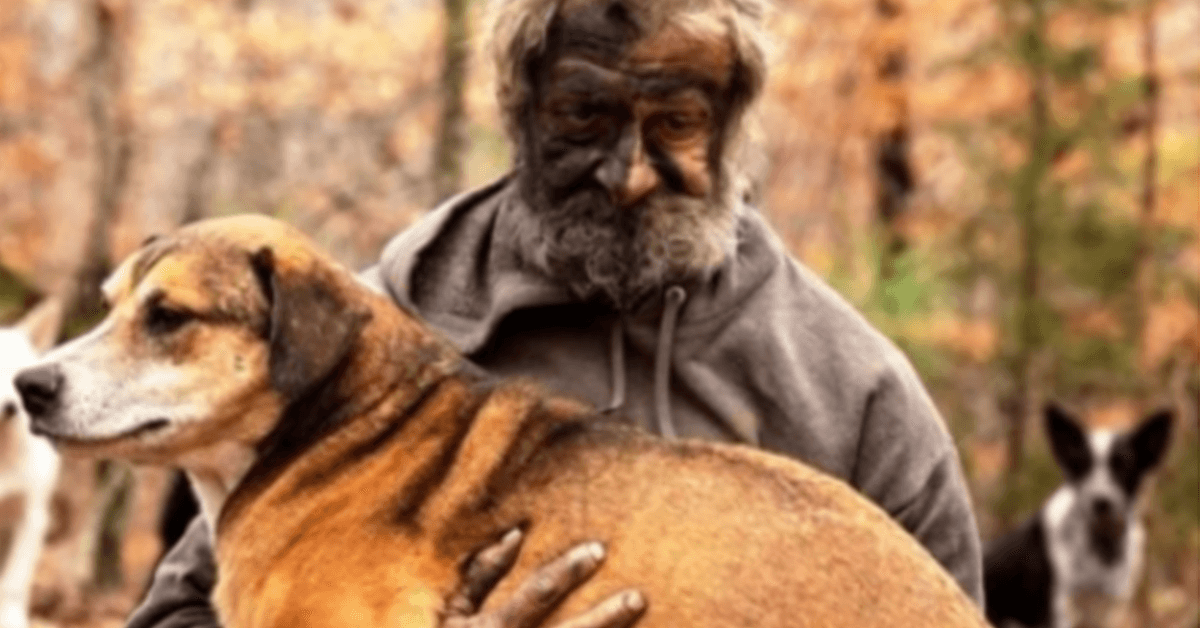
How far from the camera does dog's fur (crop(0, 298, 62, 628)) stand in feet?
33.8

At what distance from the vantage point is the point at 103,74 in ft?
51.5

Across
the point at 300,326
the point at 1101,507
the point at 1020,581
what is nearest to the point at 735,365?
the point at 300,326

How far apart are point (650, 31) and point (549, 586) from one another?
1265 mm

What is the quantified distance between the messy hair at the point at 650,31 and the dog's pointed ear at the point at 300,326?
77cm

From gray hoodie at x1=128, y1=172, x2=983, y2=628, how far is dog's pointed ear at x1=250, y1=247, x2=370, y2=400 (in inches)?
23.3

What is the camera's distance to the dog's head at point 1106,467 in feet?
47.6

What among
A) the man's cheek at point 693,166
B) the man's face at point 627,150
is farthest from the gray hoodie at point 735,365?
the man's cheek at point 693,166

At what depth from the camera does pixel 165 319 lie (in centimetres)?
442

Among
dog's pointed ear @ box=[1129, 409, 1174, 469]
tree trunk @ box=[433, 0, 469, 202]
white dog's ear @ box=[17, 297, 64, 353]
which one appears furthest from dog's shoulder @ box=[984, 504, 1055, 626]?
white dog's ear @ box=[17, 297, 64, 353]

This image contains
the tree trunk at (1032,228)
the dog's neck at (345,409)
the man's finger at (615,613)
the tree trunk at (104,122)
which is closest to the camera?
the man's finger at (615,613)

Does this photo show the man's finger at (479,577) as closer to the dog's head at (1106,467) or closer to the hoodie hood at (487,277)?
the hoodie hood at (487,277)

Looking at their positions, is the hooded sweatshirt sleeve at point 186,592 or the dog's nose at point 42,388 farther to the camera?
the hooded sweatshirt sleeve at point 186,592

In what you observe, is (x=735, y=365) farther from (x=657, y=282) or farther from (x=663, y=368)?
(x=657, y=282)

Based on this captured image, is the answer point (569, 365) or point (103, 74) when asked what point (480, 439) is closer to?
point (569, 365)
